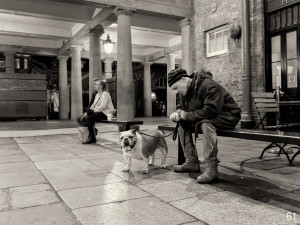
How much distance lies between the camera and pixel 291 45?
323 inches

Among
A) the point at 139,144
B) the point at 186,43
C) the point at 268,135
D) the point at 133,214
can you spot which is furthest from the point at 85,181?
the point at 186,43

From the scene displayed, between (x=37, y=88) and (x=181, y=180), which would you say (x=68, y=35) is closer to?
(x=37, y=88)

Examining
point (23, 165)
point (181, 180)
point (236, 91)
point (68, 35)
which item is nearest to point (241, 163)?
point (181, 180)

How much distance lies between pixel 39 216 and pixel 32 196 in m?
0.59

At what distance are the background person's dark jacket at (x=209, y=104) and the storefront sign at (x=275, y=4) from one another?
594 cm

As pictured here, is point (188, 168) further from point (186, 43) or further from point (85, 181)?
point (186, 43)

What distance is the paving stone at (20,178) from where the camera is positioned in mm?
3412

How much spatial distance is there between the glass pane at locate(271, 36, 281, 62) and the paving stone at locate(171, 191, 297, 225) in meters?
6.96

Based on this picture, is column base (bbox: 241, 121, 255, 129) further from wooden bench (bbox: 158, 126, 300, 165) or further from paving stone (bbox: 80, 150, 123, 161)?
wooden bench (bbox: 158, 126, 300, 165)

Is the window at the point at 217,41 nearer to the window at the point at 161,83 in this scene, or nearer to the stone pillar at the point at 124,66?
the stone pillar at the point at 124,66

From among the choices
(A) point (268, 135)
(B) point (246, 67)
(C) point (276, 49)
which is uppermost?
(C) point (276, 49)

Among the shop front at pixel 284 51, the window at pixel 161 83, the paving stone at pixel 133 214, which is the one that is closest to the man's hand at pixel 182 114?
the paving stone at pixel 133 214

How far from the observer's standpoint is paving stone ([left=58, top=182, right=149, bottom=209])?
269cm

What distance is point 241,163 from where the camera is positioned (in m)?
4.41
